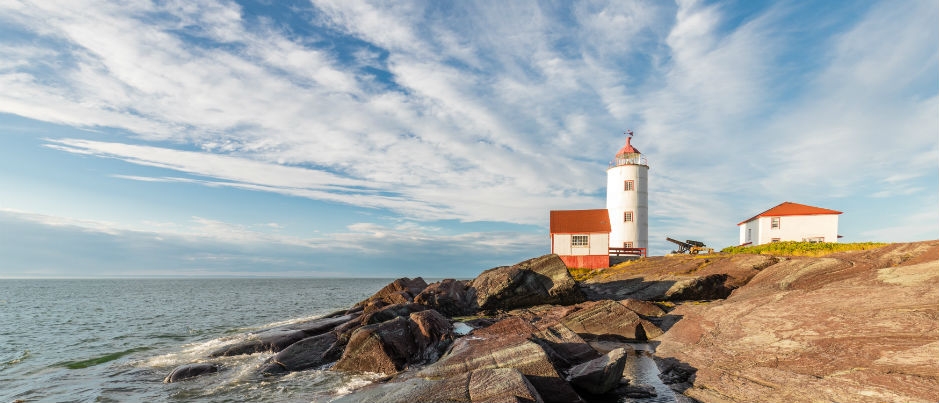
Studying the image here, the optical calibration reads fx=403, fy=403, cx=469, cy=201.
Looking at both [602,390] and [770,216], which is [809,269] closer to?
[602,390]

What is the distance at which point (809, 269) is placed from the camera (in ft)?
58.1

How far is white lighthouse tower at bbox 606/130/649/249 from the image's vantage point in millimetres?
42000

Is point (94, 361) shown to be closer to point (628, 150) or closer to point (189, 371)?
point (189, 371)

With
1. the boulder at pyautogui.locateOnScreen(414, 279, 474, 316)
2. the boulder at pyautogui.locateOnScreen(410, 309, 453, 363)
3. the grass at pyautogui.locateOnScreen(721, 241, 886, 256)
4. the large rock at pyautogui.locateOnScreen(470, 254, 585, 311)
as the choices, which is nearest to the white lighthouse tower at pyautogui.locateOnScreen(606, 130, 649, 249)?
the grass at pyautogui.locateOnScreen(721, 241, 886, 256)

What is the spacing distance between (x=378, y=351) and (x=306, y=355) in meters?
3.45

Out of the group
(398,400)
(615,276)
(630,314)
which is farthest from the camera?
(615,276)

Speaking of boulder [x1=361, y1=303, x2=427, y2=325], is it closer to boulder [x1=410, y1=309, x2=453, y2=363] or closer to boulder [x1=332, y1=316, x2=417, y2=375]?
boulder [x1=410, y1=309, x2=453, y2=363]

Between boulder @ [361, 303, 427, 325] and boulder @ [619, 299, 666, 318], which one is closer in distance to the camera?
boulder @ [361, 303, 427, 325]

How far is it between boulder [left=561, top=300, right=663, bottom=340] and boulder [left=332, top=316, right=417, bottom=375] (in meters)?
6.83

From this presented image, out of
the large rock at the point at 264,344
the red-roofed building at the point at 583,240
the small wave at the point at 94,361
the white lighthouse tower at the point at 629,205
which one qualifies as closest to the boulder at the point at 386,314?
the large rock at the point at 264,344

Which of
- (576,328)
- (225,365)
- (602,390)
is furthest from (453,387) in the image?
(225,365)

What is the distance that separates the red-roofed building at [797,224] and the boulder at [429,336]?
41381mm

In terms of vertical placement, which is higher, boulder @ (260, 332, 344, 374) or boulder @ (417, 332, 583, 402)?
boulder @ (417, 332, 583, 402)

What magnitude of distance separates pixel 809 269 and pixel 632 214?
80.8 ft
